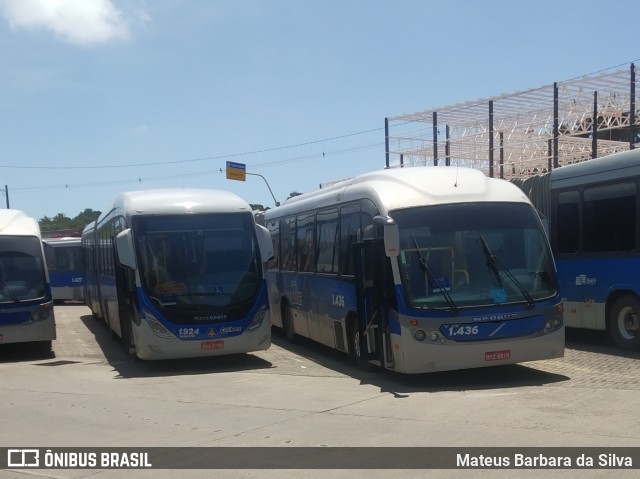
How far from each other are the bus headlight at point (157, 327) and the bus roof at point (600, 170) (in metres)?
7.84

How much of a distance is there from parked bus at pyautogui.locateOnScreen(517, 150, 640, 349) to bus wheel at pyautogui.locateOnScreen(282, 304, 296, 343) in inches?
225

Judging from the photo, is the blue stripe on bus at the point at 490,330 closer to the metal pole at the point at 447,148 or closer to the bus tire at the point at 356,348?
the bus tire at the point at 356,348

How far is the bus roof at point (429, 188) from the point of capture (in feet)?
37.0

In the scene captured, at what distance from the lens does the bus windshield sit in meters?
10.7

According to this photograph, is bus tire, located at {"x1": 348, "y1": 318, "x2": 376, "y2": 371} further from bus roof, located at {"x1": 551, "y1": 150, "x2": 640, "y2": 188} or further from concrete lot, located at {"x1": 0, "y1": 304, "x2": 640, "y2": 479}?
bus roof, located at {"x1": 551, "y1": 150, "x2": 640, "y2": 188}

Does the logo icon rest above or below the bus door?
below

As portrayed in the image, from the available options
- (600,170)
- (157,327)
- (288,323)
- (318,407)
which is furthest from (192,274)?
(600,170)

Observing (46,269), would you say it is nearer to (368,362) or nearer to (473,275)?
(368,362)

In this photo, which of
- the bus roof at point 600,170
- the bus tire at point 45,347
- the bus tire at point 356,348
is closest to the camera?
the bus tire at point 356,348

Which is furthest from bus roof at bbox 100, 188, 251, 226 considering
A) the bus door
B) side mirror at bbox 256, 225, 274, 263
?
the bus door

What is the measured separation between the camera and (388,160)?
161 feet

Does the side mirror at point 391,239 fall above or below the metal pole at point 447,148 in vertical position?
below

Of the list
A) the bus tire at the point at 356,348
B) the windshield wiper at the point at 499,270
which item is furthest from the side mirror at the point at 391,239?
the bus tire at the point at 356,348

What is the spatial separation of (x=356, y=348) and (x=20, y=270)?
7.48 m
